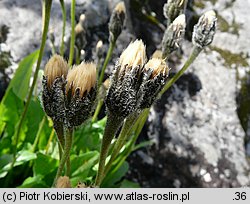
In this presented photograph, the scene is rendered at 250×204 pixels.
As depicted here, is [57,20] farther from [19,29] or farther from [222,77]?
[222,77]

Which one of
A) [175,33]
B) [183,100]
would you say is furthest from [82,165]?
[183,100]

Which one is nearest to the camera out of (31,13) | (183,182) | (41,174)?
(41,174)

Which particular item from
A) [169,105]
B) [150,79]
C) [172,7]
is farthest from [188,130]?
[150,79]

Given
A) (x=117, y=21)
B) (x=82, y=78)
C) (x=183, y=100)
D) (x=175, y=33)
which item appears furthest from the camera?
(x=183, y=100)

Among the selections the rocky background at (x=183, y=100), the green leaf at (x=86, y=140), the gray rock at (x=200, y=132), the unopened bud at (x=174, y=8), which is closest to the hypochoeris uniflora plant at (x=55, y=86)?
the unopened bud at (x=174, y=8)

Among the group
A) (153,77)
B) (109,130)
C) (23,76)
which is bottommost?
(23,76)

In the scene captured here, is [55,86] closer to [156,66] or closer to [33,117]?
[156,66]
